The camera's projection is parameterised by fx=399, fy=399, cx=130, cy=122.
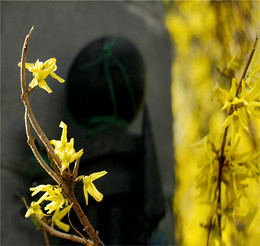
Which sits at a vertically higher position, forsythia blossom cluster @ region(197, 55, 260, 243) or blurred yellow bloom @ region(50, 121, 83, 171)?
blurred yellow bloom @ region(50, 121, 83, 171)

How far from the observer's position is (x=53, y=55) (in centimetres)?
77

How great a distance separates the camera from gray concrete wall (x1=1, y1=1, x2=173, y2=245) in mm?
665

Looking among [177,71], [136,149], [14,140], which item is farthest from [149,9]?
[177,71]

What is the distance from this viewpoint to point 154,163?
99 cm

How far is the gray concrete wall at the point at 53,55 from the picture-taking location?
665 millimetres

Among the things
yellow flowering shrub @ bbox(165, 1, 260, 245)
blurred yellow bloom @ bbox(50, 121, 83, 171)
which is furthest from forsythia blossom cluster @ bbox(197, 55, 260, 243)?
blurred yellow bloom @ bbox(50, 121, 83, 171)

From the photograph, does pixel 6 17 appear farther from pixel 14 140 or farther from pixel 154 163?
pixel 154 163

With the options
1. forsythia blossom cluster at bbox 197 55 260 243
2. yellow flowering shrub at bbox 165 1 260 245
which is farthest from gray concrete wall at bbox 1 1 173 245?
forsythia blossom cluster at bbox 197 55 260 243

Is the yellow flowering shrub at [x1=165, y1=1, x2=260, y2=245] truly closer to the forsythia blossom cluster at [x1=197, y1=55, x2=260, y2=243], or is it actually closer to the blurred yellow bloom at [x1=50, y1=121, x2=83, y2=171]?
the forsythia blossom cluster at [x1=197, y1=55, x2=260, y2=243]

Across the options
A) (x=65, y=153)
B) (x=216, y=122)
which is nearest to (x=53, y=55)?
(x=65, y=153)

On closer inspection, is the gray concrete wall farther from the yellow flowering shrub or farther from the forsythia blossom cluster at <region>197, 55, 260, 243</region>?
the forsythia blossom cluster at <region>197, 55, 260, 243</region>

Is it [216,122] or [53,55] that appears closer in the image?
[53,55]

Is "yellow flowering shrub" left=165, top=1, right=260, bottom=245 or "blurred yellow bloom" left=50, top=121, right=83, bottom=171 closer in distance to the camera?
"blurred yellow bloom" left=50, top=121, right=83, bottom=171

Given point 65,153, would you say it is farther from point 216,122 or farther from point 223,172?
point 216,122
